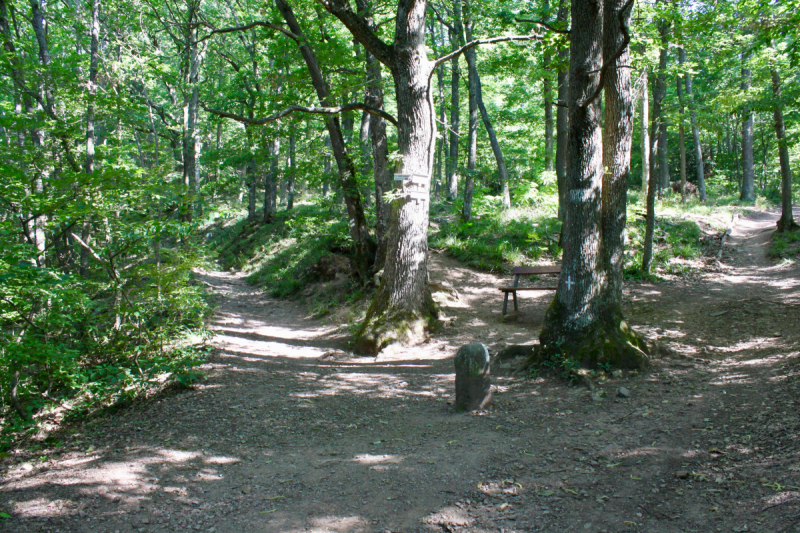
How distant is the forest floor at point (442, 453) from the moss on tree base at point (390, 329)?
2.30 feet

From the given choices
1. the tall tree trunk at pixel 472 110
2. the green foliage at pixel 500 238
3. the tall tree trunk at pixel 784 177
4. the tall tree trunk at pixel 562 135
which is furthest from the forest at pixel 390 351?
the tall tree trunk at pixel 472 110

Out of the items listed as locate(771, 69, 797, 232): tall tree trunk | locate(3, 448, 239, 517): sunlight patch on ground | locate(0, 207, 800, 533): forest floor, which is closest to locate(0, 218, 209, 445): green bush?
locate(0, 207, 800, 533): forest floor

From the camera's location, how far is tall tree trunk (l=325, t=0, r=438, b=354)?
8.16m

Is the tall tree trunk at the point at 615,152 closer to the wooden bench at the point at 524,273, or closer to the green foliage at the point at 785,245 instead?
the wooden bench at the point at 524,273

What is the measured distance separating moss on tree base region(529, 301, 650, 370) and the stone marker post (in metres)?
1.24

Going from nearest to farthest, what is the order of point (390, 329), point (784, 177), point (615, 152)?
1. point (615, 152)
2. point (390, 329)
3. point (784, 177)

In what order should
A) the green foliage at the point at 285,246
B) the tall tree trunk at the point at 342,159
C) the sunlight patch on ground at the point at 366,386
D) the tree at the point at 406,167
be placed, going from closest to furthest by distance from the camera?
the sunlight patch on ground at the point at 366,386
the tree at the point at 406,167
the tall tree trunk at the point at 342,159
the green foliage at the point at 285,246

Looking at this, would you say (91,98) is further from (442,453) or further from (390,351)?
(442,453)

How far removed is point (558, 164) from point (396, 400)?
30.1 ft

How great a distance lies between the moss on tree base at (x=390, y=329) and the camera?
8.23 meters

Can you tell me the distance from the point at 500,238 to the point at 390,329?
693 centimetres

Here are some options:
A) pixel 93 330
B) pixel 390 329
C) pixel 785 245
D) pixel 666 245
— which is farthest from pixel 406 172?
pixel 785 245

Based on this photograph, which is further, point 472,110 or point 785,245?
point 472,110

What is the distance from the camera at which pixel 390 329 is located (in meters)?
8.33
